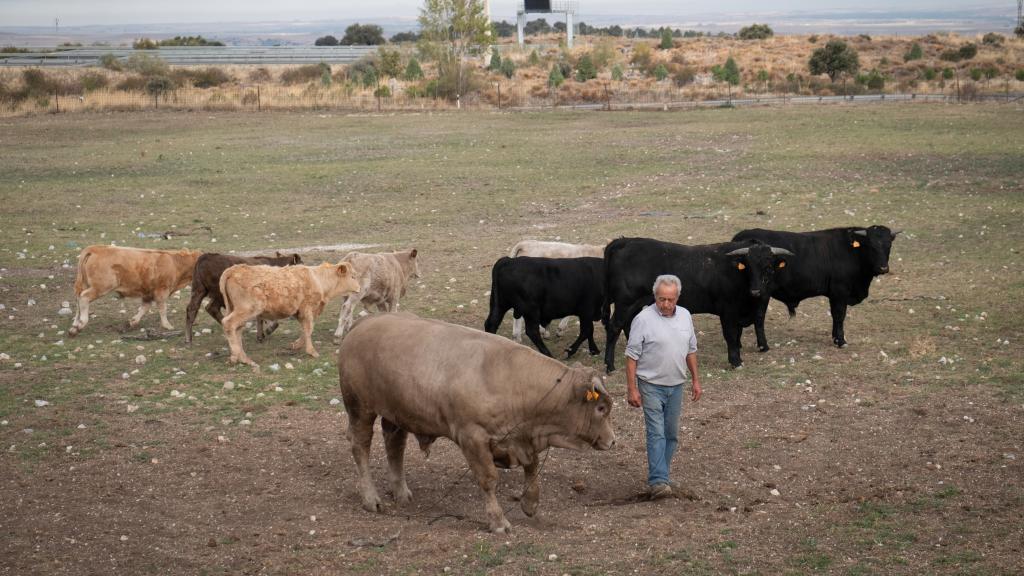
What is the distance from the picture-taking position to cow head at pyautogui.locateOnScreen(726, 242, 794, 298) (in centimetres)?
1451

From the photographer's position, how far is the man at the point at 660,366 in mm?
9578

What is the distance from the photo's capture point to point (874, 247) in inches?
623

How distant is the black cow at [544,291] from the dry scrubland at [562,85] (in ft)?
131

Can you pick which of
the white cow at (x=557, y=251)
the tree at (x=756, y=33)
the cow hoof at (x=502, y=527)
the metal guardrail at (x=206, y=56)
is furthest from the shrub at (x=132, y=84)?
the tree at (x=756, y=33)

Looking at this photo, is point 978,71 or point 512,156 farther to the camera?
point 978,71

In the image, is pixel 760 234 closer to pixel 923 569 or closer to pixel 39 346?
pixel 923 569

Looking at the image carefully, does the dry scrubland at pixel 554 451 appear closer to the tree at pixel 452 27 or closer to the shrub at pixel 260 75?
the tree at pixel 452 27

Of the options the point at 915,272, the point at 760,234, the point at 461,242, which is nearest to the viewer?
the point at 760,234

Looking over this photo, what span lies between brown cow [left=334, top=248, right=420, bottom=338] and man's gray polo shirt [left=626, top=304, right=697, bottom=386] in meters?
7.31

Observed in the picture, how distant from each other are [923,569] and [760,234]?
8.33 metres

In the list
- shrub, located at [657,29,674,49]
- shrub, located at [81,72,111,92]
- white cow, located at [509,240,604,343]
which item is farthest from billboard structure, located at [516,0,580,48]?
white cow, located at [509,240,604,343]

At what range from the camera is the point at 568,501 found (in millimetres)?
10016

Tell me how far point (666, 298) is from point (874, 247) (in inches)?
295

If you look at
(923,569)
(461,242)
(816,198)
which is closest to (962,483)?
(923,569)
